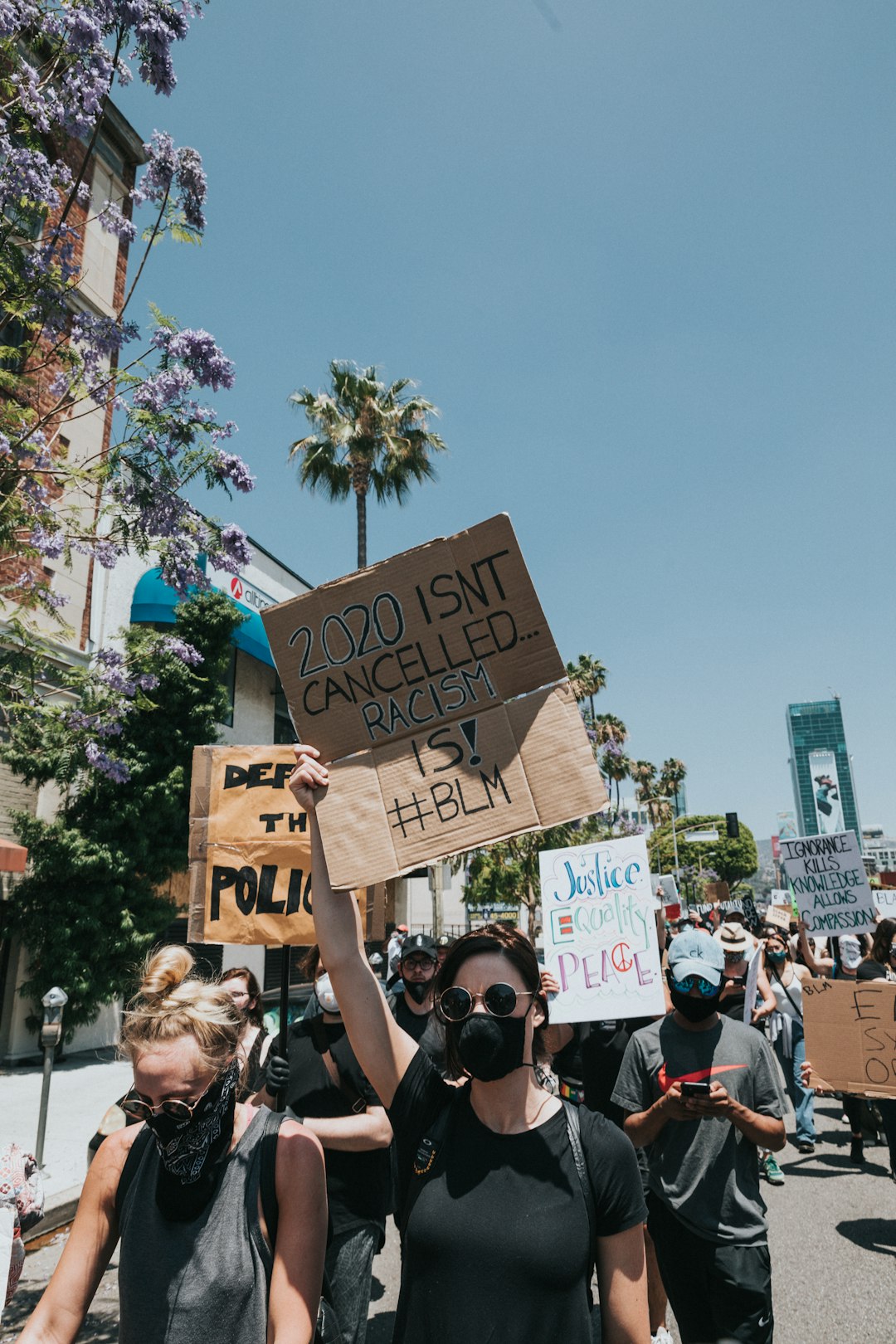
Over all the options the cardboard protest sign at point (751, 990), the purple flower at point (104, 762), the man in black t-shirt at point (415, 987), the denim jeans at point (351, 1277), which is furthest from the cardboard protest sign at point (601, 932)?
the purple flower at point (104, 762)

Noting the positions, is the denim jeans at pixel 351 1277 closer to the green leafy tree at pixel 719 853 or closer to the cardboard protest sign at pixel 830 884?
the cardboard protest sign at pixel 830 884

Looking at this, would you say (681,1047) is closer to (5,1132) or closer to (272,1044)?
(272,1044)

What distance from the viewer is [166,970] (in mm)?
3498

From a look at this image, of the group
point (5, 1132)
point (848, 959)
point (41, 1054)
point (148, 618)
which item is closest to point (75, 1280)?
point (5, 1132)

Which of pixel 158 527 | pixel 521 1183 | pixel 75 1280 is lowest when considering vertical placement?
pixel 75 1280

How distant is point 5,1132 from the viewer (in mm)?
9164

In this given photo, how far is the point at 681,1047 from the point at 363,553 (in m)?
17.9

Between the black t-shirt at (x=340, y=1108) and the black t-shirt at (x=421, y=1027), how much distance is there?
0.68m

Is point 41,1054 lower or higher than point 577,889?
lower

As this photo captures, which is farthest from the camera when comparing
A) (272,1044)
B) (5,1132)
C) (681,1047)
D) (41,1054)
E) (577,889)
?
(41,1054)

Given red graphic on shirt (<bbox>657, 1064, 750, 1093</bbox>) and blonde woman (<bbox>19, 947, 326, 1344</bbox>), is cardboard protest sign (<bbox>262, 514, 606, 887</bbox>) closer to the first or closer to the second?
blonde woman (<bbox>19, 947, 326, 1344</bbox>)

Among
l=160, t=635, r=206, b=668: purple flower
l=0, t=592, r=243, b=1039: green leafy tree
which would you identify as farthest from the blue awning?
l=160, t=635, r=206, b=668: purple flower

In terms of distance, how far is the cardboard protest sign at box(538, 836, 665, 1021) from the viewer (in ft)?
18.9

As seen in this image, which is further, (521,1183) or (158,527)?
(158,527)
